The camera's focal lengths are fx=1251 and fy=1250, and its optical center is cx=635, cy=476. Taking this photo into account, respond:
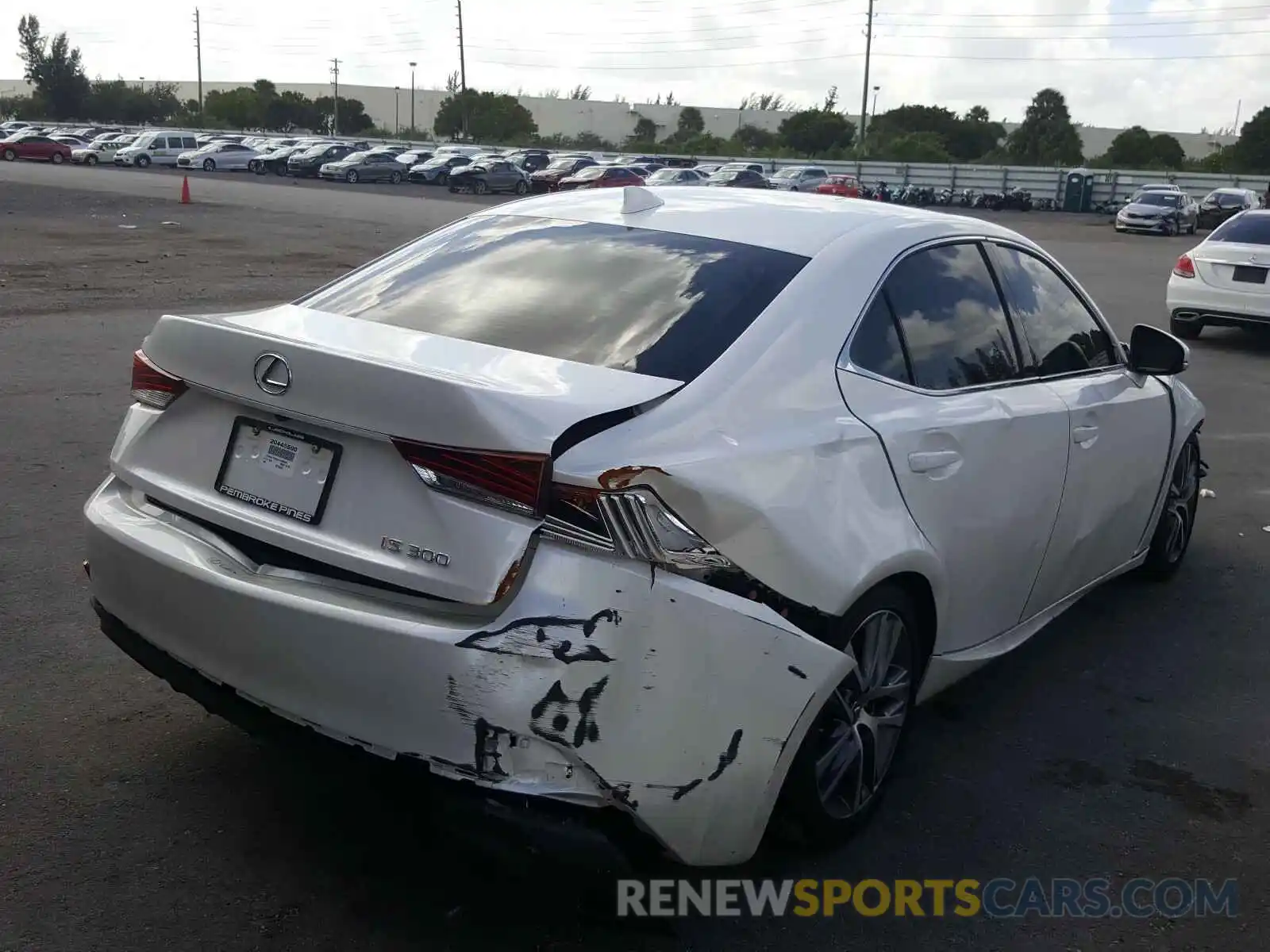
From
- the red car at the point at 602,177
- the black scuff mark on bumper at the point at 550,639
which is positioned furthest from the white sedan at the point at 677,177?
the black scuff mark on bumper at the point at 550,639

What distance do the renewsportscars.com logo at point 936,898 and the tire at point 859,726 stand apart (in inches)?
6.7

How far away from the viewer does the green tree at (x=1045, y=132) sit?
8475cm

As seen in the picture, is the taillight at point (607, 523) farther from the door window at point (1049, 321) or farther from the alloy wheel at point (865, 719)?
the door window at point (1049, 321)

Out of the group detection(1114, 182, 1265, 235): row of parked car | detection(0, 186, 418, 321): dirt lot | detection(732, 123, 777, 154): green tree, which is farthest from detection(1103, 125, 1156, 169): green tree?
detection(0, 186, 418, 321): dirt lot

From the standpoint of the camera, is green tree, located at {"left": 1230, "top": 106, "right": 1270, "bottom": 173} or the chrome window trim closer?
the chrome window trim

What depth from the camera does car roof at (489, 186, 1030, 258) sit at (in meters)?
3.70

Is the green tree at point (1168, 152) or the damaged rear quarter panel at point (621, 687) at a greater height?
the green tree at point (1168, 152)

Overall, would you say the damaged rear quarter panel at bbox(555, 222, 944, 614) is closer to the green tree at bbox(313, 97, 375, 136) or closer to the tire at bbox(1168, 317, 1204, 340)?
the tire at bbox(1168, 317, 1204, 340)

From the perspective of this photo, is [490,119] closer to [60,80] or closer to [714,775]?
[60,80]

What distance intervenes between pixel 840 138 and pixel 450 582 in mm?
94728

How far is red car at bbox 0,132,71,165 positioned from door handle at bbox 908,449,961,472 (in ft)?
208

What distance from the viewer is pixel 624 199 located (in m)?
4.07

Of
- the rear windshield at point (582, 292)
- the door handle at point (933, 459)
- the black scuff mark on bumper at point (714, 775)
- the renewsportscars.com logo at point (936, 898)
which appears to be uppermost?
the rear windshield at point (582, 292)

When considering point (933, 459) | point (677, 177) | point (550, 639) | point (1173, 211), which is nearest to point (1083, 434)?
point (933, 459)
